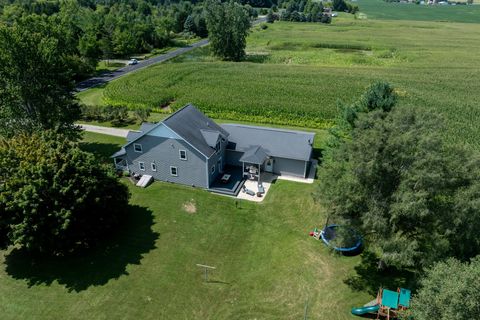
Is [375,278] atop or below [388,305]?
below

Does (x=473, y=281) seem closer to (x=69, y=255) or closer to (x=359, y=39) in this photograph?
(x=69, y=255)

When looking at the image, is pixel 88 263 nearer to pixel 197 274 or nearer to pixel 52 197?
pixel 52 197

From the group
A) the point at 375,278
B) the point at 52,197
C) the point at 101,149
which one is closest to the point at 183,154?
the point at 52,197

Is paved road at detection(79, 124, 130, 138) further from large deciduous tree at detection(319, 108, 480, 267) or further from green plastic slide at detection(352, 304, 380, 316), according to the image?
green plastic slide at detection(352, 304, 380, 316)

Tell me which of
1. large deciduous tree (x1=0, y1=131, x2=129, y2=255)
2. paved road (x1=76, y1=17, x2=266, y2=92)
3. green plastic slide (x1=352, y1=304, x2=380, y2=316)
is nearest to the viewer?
green plastic slide (x1=352, y1=304, x2=380, y2=316)

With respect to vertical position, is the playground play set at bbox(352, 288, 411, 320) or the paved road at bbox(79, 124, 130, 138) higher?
the paved road at bbox(79, 124, 130, 138)

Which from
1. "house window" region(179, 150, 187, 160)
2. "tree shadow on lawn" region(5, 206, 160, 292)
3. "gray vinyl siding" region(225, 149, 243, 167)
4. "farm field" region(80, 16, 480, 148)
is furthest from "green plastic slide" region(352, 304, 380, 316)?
"gray vinyl siding" region(225, 149, 243, 167)
